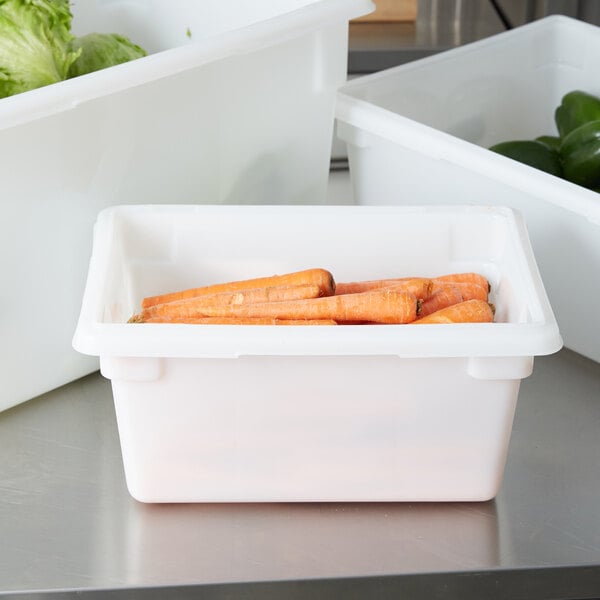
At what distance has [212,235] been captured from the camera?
3.01 feet

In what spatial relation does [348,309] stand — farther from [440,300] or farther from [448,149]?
[448,149]

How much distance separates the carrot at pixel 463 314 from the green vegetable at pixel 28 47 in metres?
0.45

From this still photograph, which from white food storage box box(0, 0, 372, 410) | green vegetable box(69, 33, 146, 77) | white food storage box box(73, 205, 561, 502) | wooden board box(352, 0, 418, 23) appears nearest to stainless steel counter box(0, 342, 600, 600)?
white food storage box box(73, 205, 561, 502)

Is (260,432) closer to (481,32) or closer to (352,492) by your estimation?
(352,492)

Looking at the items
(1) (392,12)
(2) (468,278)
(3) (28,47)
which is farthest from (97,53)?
(1) (392,12)

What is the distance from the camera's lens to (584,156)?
3.73 feet

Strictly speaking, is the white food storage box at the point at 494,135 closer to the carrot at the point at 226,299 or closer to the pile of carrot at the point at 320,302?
the pile of carrot at the point at 320,302

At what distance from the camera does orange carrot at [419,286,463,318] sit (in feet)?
2.87

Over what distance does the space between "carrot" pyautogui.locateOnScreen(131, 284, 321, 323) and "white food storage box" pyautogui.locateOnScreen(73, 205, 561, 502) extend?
32 mm

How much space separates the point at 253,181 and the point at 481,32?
0.88 m

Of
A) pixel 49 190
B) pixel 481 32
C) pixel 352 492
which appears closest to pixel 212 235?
pixel 49 190

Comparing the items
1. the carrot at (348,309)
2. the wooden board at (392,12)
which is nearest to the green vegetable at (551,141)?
the carrot at (348,309)

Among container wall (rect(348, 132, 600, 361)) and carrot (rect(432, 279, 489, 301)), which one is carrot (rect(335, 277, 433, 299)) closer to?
carrot (rect(432, 279, 489, 301))

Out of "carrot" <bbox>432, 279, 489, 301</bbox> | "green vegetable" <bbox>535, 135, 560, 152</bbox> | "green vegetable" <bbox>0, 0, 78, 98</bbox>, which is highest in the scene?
"green vegetable" <bbox>0, 0, 78, 98</bbox>
